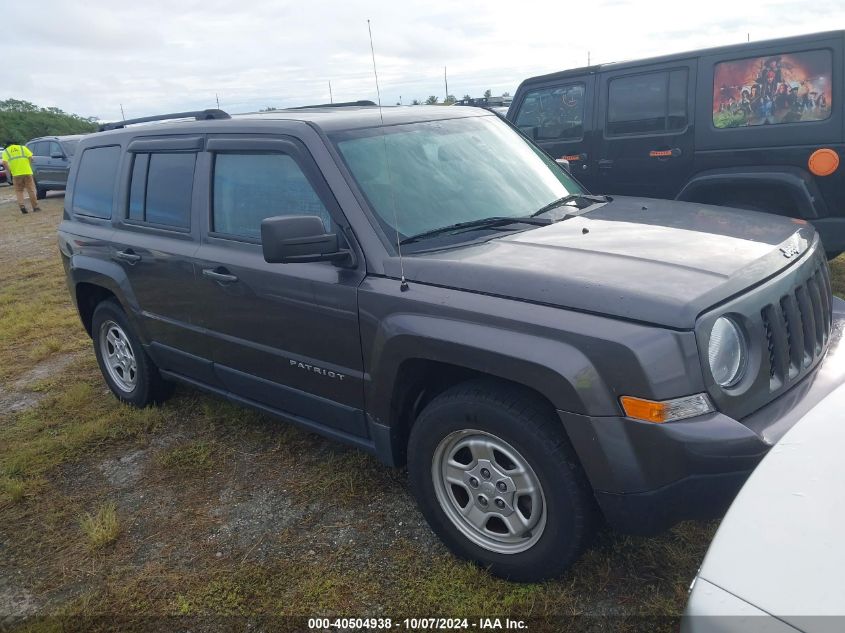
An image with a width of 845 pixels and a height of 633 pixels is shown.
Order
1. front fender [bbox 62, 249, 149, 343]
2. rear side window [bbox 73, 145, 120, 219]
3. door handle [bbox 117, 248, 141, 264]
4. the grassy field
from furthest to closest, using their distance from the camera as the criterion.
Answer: rear side window [bbox 73, 145, 120, 219] < front fender [bbox 62, 249, 149, 343] < door handle [bbox 117, 248, 141, 264] < the grassy field

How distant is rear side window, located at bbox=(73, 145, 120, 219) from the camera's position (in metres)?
4.57

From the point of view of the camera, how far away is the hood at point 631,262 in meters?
2.31

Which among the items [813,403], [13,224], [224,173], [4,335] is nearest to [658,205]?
[813,403]

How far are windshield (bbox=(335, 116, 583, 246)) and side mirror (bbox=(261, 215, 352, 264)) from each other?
301 mm

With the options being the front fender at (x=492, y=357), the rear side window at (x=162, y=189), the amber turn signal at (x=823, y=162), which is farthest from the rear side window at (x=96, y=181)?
the amber turn signal at (x=823, y=162)

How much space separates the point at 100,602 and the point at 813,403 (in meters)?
2.94

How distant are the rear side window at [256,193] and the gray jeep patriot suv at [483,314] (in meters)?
0.01

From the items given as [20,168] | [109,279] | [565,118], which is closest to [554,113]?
[565,118]

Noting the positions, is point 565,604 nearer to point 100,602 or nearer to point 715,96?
point 100,602

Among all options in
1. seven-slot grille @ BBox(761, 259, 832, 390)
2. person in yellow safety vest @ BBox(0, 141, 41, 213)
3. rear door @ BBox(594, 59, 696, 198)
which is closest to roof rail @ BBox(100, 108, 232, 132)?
seven-slot grille @ BBox(761, 259, 832, 390)

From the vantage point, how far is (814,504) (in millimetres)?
1668

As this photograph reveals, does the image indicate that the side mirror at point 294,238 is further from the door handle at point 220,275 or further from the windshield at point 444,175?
the door handle at point 220,275

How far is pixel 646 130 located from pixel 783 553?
17.8 ft

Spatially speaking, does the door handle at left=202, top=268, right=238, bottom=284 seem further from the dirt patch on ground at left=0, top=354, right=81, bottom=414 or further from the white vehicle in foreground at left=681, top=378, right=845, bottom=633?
the white vehicle in foreground at left=681, top=378, right=845, bottom=633
